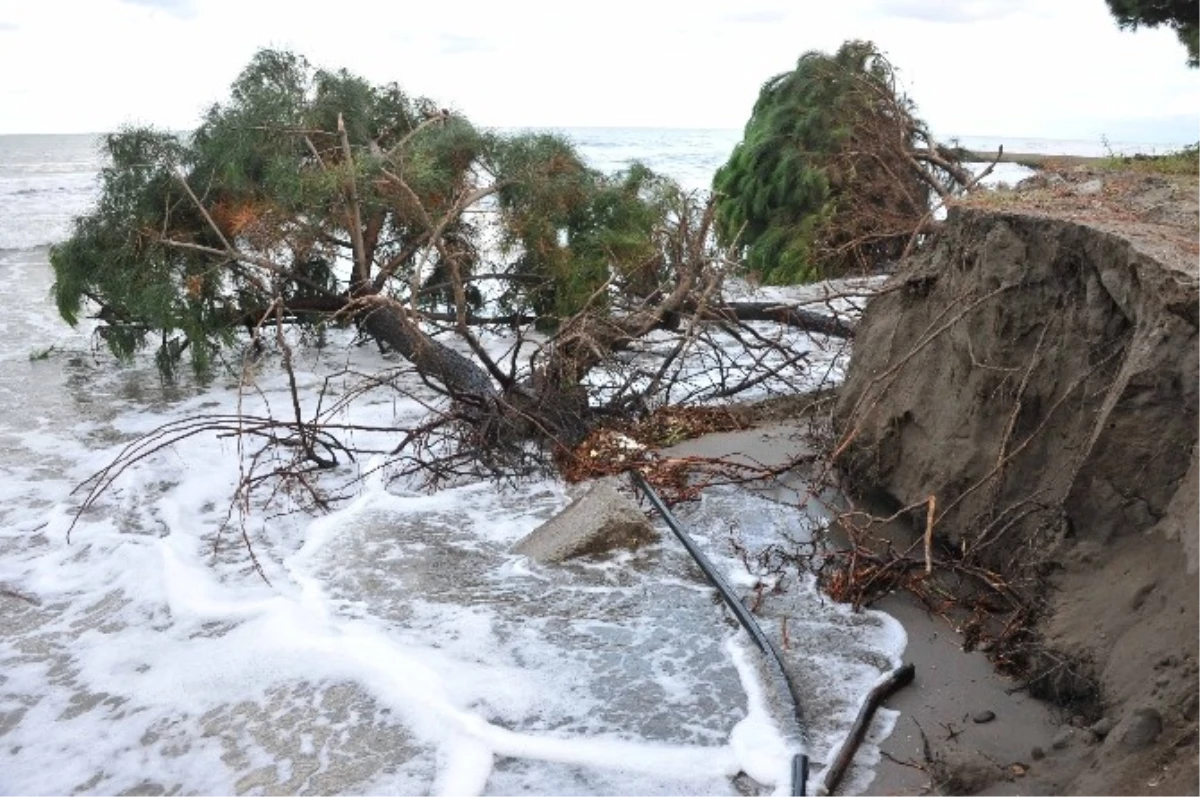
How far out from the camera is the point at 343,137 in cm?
786

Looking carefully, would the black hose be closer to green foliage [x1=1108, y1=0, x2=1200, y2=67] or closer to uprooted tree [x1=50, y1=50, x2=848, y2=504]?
uprooted tree [x1=50, y1=50, x2=848, y2=504]

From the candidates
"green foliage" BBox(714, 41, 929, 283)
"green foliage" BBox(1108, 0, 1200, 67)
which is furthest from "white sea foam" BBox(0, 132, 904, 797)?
"green foliage" BBox(1108, 0, 1200, 67)

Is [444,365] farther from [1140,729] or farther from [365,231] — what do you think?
[1140,729]

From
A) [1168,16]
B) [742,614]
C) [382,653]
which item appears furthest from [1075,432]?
[1168,16]

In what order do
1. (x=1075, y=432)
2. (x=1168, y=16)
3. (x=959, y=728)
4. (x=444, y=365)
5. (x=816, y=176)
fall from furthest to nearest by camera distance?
(x=816, y=176) < (x=1168, y=16) < (x=444, y=365) < (x=1075, y=432) < (x=959, y=728)

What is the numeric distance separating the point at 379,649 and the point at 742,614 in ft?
5.22

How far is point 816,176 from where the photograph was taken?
38.3 feet

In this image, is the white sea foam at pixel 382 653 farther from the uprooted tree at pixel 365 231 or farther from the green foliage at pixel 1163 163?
the green foliage at pixel 1163 163

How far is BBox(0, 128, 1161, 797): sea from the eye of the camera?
3654 mm

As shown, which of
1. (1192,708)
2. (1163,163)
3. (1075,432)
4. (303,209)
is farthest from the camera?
(303,209)

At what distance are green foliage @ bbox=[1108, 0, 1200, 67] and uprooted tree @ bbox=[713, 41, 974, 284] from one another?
1770mm

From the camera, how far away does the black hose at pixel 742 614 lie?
3.41m

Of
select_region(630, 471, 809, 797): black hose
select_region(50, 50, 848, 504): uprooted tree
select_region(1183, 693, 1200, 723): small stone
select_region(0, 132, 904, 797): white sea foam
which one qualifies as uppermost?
select_region(50, 50, 848, 504): uprooted tree

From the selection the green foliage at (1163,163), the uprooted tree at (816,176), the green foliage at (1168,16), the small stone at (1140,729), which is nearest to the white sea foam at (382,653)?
the small stone at (1140,729)
